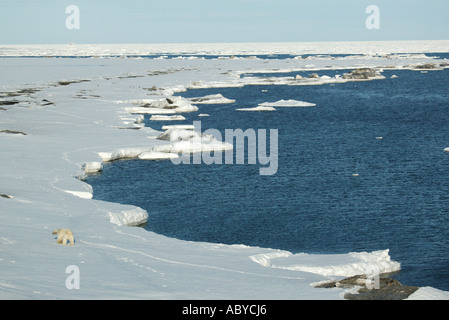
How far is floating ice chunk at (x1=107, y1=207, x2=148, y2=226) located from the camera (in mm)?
16516

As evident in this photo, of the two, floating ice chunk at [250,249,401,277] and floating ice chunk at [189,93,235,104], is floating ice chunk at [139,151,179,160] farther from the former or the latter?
floating ice chunk at [189,93,235,104]

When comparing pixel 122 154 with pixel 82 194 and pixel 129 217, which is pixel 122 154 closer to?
pixel 82 194

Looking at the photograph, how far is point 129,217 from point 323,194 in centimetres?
678

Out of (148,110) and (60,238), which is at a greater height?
(148,110)

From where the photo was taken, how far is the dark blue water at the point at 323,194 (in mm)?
16031

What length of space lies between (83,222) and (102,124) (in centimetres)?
1799

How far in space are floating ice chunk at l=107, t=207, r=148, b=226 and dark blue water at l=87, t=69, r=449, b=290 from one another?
0.37 meters

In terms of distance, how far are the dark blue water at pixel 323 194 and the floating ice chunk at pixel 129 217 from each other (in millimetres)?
373

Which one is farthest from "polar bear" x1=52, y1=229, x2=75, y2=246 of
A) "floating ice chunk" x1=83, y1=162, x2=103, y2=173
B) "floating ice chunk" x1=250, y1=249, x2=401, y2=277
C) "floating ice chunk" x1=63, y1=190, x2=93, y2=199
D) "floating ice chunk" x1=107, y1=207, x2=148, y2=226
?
"floating ice chunk" x1=83, y1=162, x2=103, y2=173

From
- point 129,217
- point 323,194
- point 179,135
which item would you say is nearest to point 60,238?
point 129,217

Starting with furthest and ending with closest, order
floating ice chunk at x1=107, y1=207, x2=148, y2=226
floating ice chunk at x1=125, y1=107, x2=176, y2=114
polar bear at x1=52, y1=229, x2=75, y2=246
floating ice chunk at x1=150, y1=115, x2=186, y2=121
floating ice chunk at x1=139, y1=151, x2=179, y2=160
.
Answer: floating ice chunk at x1=125, y1=107, x2=176, y2=114
floating ice chunk at x1=150, y1=115, x2=186, y2=121
floating ice chunk at x1=139, y1=151, x2=179, y2=160
floating ice chunk at x1=107, y1=207, x2=148, y2=226
polar bear at x1=52, y1=229, x2=75, y2=246

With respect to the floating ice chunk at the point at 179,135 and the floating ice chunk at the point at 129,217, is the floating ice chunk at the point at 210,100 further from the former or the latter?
the floating ice chunk at the point at 129,217

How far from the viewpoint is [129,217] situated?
17.0 meters

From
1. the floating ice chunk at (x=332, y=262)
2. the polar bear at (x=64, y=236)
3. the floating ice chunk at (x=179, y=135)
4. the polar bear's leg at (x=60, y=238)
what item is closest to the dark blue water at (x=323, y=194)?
the floating ice chunk at (x=332, y=262)
